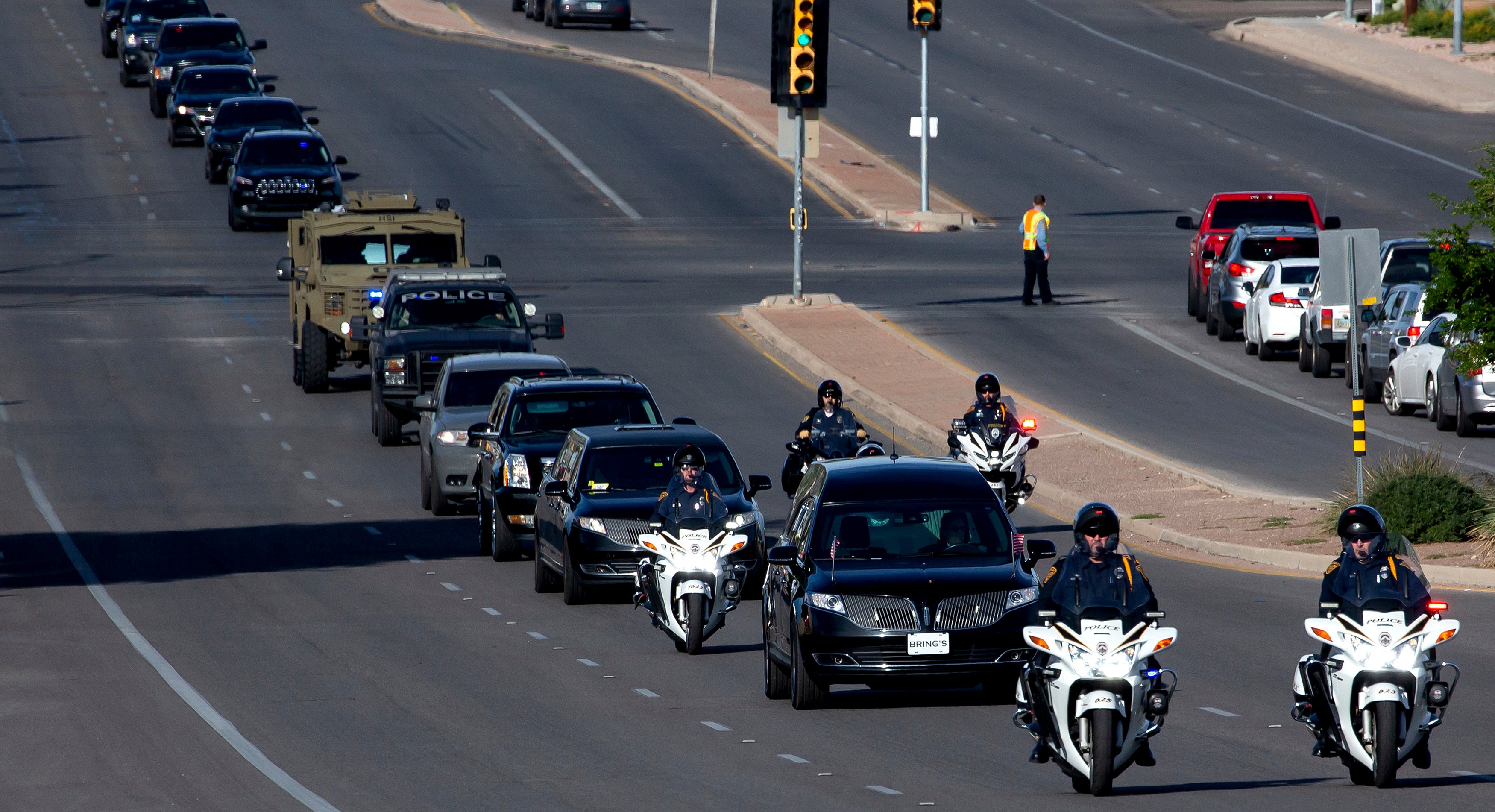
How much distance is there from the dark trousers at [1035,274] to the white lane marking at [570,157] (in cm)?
1321

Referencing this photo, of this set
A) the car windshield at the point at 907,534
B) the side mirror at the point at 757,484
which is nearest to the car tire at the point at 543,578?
the side mirror at the point at 757,484

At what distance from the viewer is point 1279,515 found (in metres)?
22.6

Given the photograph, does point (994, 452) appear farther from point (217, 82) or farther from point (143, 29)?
point (143, 29)

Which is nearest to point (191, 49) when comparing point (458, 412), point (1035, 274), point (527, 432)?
point (1035, 274)

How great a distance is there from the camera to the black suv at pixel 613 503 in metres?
19.0

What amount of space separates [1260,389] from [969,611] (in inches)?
764

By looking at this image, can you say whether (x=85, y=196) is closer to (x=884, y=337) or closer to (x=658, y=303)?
(x=658, y=303)

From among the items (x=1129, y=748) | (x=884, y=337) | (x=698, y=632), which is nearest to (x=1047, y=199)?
(x=884, y=337)

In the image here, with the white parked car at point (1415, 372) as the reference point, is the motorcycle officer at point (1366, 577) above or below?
above

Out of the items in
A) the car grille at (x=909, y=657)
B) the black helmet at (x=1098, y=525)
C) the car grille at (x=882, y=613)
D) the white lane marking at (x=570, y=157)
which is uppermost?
the black helmet at (x=1098, y=525)

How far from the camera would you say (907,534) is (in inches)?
588

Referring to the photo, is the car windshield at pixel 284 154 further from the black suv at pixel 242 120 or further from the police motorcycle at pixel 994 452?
the police motorcycle at pixel 994 452

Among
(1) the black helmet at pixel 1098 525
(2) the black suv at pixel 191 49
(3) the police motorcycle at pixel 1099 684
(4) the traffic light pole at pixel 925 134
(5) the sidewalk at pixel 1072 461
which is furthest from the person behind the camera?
(2) the black suv at pixel 191 49

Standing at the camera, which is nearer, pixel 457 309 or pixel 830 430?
pixel 830 430
